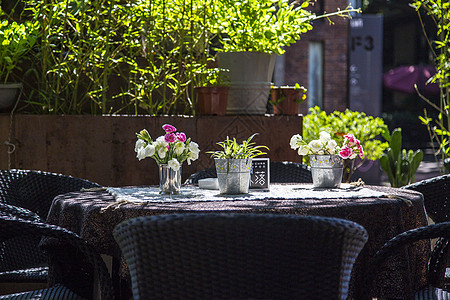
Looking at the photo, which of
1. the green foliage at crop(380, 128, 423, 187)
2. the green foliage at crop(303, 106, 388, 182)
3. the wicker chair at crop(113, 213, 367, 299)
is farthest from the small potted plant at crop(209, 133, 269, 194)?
the green foliage at crop(303, 106, 388, 182)

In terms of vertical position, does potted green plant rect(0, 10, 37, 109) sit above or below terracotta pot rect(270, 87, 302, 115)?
above

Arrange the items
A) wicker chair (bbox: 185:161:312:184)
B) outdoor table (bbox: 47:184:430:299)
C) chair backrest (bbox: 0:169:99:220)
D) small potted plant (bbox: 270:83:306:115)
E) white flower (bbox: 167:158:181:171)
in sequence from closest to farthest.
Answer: outdoor table (bbox: 47:184:430:299) < white flower (bbox: 167:158:181:171) < chair backrest (bbox: 0:169:99:220) < wicker chair (bbox: 185:161:312:184) < small potted plant (bbox: 270:83:306:115)

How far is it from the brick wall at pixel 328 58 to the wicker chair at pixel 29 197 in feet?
38.4

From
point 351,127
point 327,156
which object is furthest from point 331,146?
point 351,127

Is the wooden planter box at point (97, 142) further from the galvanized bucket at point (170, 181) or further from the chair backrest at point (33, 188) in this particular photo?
the galvanized bucket at point (170, 181)

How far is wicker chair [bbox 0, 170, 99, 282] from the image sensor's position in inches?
108

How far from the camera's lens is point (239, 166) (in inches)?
97.4

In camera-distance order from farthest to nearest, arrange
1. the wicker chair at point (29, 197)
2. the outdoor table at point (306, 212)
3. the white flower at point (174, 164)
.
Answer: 1. the wicker chair at point (29, 197)
2. the white flower at point (174, 164)
3. the outdoor table at point (306, 212)

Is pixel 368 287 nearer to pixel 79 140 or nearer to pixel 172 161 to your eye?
pixel 172 161

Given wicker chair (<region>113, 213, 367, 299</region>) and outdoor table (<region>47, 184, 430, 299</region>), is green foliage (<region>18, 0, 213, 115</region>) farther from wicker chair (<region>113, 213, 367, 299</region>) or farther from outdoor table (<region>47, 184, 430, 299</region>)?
wicker chair (<region>113, 213, 367, 299</region>)

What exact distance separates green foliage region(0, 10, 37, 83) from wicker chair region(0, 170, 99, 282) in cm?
103

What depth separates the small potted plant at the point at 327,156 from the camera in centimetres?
266

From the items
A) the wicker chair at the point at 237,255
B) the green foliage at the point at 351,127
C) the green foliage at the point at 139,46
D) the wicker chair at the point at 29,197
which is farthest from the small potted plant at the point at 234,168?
the green foliage at the point at 351,127

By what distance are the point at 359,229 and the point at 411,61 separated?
807 inches
